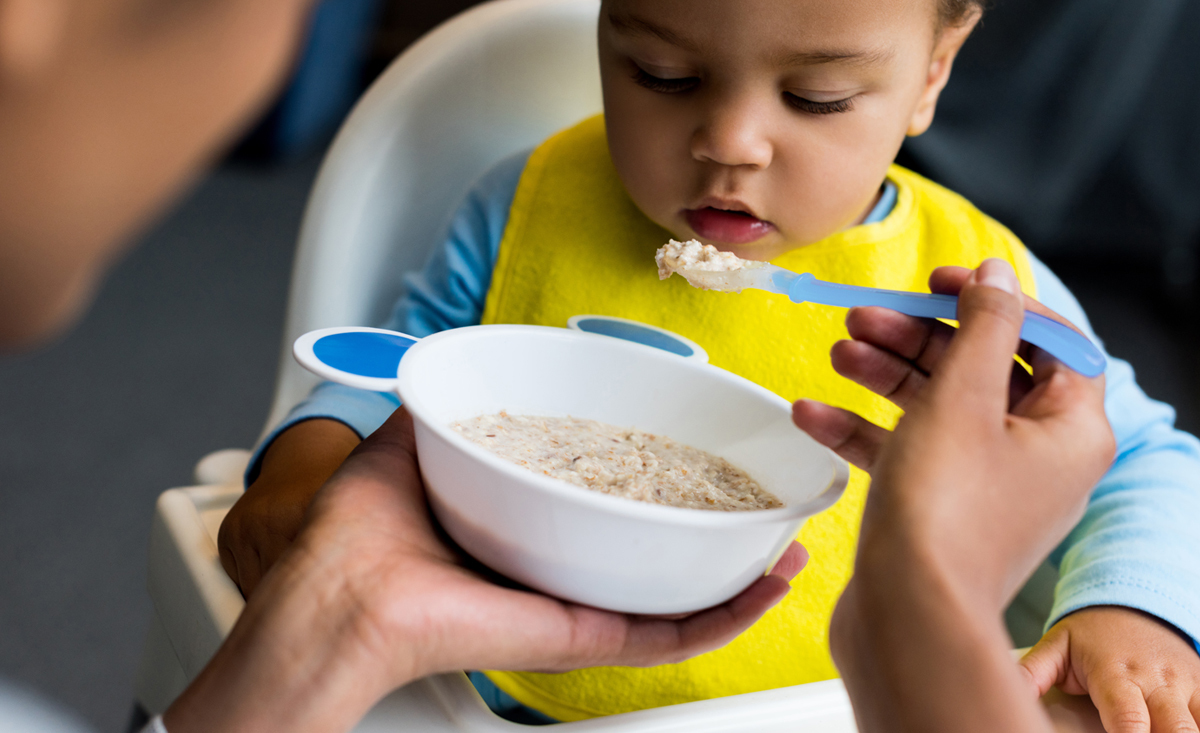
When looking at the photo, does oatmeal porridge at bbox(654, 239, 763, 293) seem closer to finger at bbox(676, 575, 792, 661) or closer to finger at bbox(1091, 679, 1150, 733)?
finger at bbox(676, 575, 792, 661)

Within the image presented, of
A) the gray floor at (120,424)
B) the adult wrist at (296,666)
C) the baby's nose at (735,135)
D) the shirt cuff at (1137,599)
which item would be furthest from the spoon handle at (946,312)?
the gray floor at (120,424)

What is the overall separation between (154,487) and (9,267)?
1781mm

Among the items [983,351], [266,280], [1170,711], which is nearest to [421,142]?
[983,351]

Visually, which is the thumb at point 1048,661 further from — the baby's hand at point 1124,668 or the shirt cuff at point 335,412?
the shirt cuff at point 335,412

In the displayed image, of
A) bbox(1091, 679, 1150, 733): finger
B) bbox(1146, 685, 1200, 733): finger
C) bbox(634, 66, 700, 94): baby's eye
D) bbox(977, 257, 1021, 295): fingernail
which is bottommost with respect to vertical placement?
bbox(1146, 685, 1200, 733): finger

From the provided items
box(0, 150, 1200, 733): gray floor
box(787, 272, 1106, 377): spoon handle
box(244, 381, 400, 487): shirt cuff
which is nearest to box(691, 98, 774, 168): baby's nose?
box(787, 272, 1106, 377): spoon handle

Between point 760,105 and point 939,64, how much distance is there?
0.88 ft

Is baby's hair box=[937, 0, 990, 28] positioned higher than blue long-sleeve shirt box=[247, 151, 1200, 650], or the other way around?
baby's hair box=[937, 0, 990, 28]

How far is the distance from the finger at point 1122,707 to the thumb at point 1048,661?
3 cm

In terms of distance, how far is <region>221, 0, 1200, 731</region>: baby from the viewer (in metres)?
0.69

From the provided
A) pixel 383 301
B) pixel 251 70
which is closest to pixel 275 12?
pixel 251 70

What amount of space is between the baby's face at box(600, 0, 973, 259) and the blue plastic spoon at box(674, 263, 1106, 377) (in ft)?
0.31

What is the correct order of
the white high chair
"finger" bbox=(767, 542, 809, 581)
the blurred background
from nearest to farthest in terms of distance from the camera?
"finger" bbox=(767, 542, 809, 581) < the white high chair < the blurred background

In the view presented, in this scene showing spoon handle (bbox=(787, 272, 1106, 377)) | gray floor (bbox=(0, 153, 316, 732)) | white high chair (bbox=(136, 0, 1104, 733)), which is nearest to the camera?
spoon handle (bbox=(787, 272, 1106, 377))
